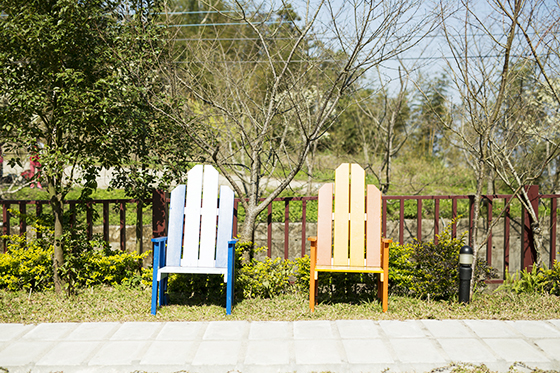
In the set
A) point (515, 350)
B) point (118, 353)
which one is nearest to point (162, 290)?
point (118, 353)

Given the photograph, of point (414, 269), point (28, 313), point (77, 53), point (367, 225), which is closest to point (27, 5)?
point (77, 53)

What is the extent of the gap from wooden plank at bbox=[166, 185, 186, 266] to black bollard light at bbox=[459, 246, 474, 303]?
8.18 ft

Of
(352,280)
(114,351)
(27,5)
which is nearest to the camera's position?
(114,351)

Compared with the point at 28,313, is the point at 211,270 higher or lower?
higher

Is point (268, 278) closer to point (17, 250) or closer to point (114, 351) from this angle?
point (114, 351)

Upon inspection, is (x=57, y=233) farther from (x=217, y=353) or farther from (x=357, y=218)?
(x=357, y=218)

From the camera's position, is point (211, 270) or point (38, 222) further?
point (38, 222)

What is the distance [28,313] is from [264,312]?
199cm

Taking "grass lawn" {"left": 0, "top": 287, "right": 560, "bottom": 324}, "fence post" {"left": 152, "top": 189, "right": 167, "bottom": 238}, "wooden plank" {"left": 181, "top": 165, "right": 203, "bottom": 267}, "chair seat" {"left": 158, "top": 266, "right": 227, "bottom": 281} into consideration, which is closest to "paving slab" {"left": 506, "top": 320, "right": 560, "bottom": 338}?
"grass lawn" {"left": 0, "top": 287, "right": 560, "bottom": 324}

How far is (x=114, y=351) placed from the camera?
2.97 meters

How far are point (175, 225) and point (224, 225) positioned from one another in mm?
455

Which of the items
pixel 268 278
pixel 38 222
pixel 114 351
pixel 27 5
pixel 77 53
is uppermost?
pixel 27 5

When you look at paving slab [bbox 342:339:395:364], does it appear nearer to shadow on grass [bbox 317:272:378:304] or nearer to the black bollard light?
shadow on grass [bbox 317:272:378:304]

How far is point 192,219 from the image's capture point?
4008 millimetres
